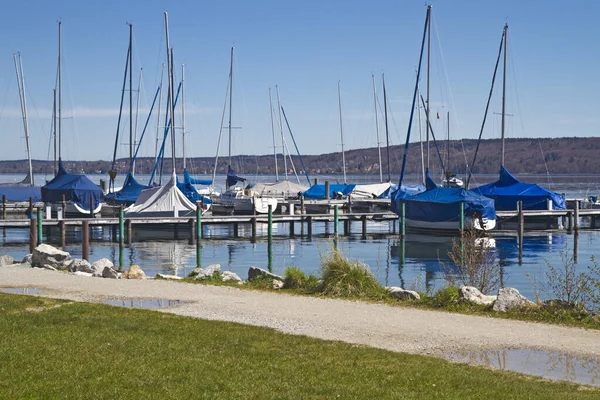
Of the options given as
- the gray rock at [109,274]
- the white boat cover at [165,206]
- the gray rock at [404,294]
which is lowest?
the gray rock at [109,274]

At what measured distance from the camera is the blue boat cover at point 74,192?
5953cm

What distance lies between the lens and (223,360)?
12430mm

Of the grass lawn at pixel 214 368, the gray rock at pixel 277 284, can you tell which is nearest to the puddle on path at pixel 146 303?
the grass lawn at pixel 214 368

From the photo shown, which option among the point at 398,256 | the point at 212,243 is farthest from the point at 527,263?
the point at 212,243

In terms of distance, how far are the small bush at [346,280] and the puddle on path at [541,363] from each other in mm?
5983

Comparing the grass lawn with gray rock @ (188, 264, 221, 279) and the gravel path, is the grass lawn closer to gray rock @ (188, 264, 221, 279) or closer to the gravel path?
the gravel path

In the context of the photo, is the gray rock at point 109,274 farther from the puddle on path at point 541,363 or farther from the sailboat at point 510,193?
the sailboat at point 510,193

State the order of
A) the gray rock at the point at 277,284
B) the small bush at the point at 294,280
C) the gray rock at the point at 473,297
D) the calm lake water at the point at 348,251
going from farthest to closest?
the calm lake water at the point at 348,251
the gray rock at the point at 277,284
the small bush at the point at 294,280
the gray rock at the point at 473,297

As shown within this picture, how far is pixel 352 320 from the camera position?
16.3 metres

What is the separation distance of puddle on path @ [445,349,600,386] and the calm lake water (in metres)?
14.2

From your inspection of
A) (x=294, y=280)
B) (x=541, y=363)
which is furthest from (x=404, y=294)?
(x=541, y=363)

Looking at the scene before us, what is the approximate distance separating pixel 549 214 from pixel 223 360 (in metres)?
47.7

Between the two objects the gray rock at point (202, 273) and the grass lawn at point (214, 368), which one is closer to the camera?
the grass lawn at point (214, 368)

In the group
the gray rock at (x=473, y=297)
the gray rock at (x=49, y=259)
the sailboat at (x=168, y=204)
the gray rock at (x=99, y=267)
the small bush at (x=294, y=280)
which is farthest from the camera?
the sailboat at (x=168, y=204)
